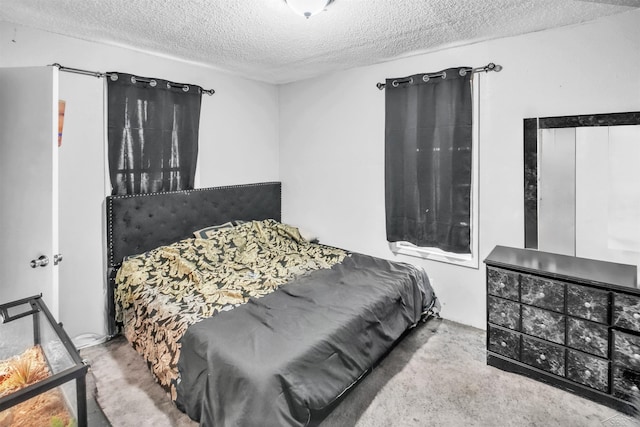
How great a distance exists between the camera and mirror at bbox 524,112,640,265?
225 centimetres

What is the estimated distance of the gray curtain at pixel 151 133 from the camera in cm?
287

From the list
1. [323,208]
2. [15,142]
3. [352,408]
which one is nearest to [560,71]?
[323,208]

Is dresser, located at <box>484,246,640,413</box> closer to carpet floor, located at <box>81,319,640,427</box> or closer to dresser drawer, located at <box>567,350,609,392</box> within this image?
dresser drawer, located at <box>567,350,609,392</box>

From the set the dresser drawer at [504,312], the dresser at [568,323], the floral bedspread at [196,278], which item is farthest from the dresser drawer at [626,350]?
the floral bedspread at [196,278]

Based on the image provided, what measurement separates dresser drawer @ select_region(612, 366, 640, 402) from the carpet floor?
4.7 inches

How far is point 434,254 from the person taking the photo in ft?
10.5

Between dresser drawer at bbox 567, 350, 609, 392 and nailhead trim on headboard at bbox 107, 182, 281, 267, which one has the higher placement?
nailhead trim on headboard at bbox 107, 182, 281, 267

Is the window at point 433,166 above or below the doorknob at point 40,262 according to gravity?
above

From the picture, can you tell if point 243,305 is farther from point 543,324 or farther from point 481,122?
point 481,122

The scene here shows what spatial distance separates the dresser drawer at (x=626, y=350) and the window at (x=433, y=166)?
1113 millimetres

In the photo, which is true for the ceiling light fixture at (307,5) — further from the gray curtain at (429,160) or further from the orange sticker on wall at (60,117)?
the orange sticker on wall at (60,117)

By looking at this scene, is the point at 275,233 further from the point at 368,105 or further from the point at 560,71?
the point at 560,71

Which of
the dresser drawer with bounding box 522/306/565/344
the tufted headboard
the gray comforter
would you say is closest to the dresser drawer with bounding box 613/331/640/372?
the dresser drawer with bounding box 522/306/565/344

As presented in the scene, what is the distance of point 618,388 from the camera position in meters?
1.98
